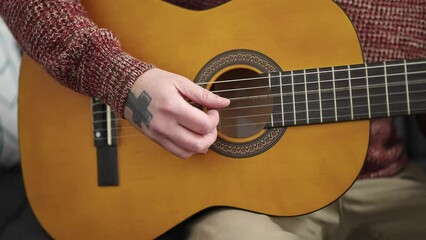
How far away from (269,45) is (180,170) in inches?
10.9

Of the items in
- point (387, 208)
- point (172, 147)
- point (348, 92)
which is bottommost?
point (387, 208)

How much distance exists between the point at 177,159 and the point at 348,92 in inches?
12.8

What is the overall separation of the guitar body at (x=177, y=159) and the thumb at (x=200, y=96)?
0.31ft

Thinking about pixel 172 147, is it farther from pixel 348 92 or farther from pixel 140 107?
pixel 348 92

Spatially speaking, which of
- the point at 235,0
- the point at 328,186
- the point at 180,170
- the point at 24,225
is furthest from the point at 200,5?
the point at 24,225

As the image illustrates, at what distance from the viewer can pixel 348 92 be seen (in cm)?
81

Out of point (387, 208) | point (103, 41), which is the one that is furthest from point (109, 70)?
point (387, 208)

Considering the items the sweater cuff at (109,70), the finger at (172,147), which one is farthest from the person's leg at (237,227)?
the sweater cuff at (109,70)

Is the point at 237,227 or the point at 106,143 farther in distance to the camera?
the point at 106,143

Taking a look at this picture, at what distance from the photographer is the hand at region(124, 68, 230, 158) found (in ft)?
2.55

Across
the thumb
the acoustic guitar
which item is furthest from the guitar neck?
the thumb

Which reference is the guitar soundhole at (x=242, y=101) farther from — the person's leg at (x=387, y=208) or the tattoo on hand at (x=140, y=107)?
the person's leg at (x=387, y=208)

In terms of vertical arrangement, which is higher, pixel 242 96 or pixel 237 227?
pixel 242 96

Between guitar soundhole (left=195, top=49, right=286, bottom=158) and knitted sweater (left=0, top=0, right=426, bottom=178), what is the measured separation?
14 centimetres
